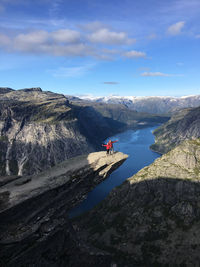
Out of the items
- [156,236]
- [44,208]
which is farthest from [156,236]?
[44,208]

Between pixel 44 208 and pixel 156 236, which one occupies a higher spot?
pixel 44 208

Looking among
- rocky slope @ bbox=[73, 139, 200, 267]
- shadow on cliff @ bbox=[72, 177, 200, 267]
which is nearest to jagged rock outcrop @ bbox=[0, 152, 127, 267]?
rocky slope @ bbox=[73, 139, 200, 267]

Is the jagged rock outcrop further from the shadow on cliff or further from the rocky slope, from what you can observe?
the shadow on cliff

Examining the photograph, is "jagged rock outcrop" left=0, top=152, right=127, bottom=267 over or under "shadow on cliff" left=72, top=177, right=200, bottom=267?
over

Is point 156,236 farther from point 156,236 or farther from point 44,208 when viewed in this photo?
point 44,208

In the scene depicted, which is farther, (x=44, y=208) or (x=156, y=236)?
(x=156, y=236)

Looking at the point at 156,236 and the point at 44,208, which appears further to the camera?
the point at 156,236

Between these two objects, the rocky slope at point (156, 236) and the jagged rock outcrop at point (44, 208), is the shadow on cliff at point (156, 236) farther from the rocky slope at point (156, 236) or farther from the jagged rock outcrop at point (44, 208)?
the jagged rock outcrop at point (44, 208)

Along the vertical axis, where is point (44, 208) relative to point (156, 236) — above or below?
above

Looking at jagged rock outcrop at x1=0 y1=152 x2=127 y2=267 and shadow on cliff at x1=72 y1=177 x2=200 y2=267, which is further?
shadow on cliff at x1=72 y1=177 x2=200 y2=267
